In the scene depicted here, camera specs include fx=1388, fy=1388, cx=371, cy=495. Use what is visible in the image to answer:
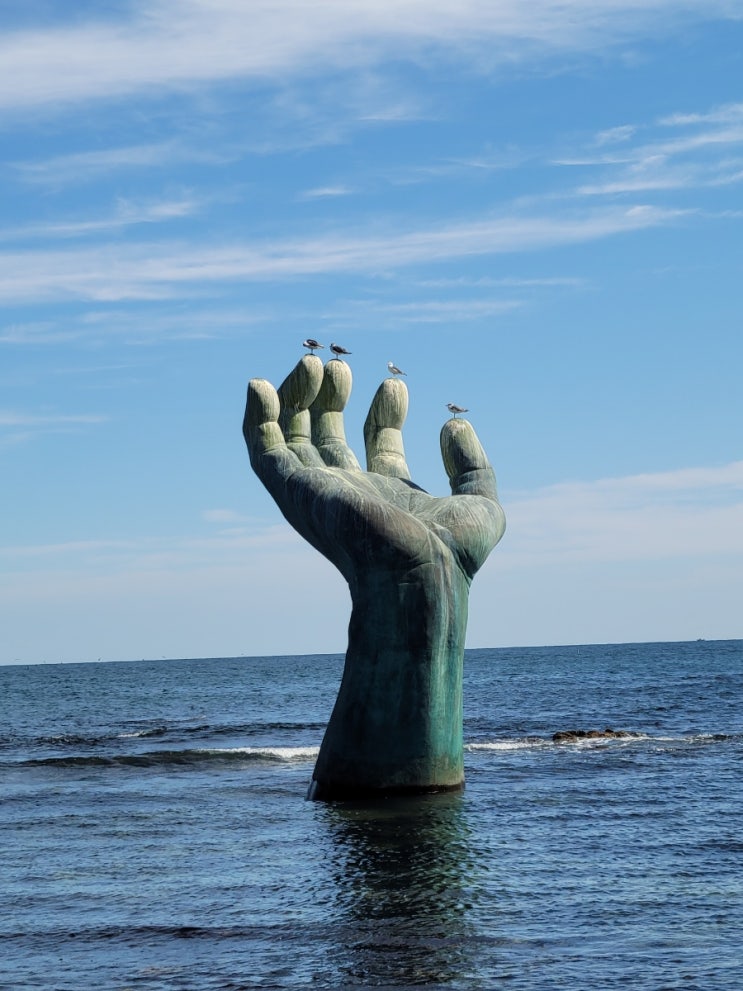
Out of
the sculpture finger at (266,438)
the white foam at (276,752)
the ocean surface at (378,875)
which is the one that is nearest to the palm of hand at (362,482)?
the sculpture finger at (266,438)

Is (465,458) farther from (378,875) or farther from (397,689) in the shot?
(378,875)

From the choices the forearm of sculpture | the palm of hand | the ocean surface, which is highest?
the palm of hand

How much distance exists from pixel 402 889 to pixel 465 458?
6327 millimetres

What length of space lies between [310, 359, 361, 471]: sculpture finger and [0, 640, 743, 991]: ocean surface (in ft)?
13.1

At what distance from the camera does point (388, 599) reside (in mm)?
14312

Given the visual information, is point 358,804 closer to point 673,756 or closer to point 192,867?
point 192,867

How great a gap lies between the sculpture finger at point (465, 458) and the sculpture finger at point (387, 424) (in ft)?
2.05

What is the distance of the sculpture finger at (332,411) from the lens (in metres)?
15.9

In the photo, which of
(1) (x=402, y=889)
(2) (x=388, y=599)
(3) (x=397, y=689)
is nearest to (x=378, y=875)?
(1) (x=402, y=889)

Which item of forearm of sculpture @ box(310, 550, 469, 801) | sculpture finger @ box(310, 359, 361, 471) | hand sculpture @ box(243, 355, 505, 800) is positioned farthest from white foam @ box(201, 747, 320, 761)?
forearm of sculpture @ box(310, 550, 469, 801)

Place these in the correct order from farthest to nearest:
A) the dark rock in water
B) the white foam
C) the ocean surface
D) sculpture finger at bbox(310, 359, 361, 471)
→ the dark rock in water < the white foam < sculpture finger at bbox(310, 359, 361, 471) < the ocean surface

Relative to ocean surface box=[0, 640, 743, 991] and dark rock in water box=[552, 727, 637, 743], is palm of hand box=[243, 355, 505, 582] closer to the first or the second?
ocean surface box=[0, 640, 743, 991]

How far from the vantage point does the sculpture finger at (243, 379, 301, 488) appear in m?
15.0

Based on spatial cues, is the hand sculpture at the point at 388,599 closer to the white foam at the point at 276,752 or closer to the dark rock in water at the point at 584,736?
the white foam at the point at 276,752
